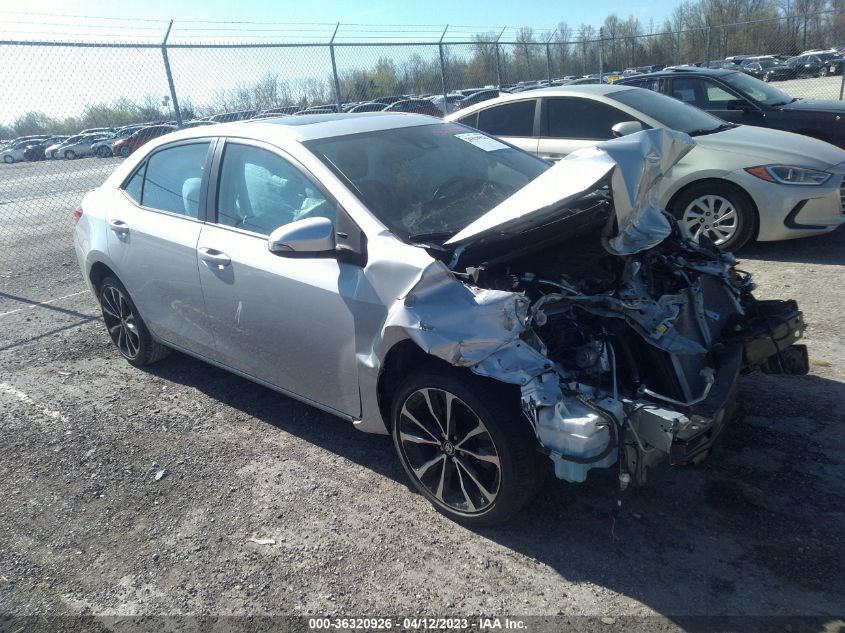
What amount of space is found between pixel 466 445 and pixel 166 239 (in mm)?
2440

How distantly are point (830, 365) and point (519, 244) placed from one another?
2353 mm

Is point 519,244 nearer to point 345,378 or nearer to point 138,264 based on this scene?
point 345,378

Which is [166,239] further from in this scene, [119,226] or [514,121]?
[514,121]

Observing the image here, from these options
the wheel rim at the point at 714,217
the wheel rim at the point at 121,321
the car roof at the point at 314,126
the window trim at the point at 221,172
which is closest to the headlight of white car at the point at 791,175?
the wheel rim at the point at 714,217

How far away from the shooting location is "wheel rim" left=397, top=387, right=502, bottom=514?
2930 mm

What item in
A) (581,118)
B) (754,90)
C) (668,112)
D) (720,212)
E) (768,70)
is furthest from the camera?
(768,70)

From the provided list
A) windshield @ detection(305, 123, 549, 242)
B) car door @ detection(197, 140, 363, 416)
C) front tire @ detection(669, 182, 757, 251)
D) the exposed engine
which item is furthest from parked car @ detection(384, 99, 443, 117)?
the exposed engine

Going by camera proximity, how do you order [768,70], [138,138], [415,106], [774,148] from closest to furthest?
[774,148] → [138,138] → [415,106] → [768,70]

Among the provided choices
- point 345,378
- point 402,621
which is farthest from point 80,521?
point 402,621

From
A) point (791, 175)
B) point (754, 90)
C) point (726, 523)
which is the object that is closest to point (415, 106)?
point (754, 90)

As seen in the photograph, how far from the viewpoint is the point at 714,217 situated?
6.41 meters

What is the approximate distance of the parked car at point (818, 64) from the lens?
2738 cm

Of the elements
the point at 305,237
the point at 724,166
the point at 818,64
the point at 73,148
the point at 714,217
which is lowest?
the point at 714,217

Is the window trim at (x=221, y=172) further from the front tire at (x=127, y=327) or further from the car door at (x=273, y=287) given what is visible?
the front tire at (x=127, y=327)
